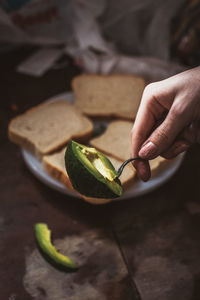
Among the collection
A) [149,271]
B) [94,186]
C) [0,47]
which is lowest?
[149,271]

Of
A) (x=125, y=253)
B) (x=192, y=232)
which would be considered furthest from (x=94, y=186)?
(x=192, y=232)

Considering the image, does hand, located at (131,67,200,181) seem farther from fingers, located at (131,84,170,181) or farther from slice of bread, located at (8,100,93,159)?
slice of bread, located at (8,100,93,159)

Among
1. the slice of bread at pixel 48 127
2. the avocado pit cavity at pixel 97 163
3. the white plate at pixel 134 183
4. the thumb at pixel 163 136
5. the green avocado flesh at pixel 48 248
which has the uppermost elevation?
the thumb at pixel 163 136

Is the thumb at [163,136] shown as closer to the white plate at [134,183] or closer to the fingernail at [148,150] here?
the fingernail at [148,150]

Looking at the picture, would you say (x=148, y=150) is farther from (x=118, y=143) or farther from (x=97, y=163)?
(x=118, y=143)

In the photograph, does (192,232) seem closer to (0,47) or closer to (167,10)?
(167,10)

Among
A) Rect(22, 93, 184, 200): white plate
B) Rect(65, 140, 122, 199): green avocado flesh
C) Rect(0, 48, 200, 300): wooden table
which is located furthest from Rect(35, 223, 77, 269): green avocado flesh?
Rect(65, 140, 122, 199): green avocado flesh

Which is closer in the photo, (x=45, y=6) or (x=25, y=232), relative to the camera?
Result: (x=25, y=232)

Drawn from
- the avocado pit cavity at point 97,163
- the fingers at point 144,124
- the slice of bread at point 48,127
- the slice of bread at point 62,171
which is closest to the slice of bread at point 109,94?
the slice of bread at point 48,127
